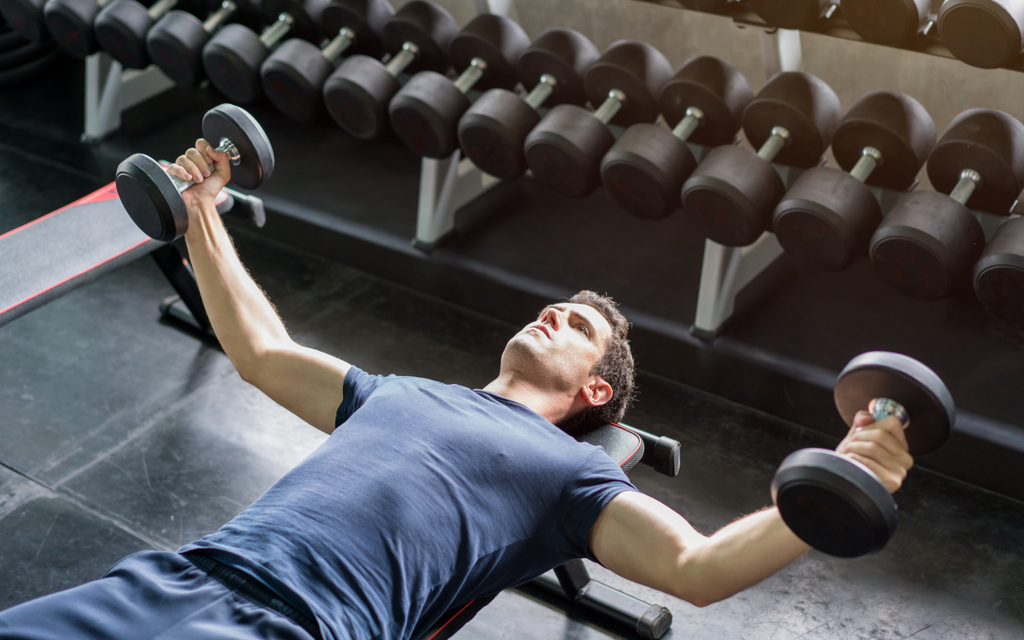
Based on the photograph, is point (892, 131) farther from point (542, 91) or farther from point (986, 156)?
point (542, 91)

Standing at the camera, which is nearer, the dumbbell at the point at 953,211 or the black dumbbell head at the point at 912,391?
the black dumbbell head at the point at 912,391

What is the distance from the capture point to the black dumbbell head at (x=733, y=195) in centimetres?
262

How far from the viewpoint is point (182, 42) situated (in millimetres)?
3508

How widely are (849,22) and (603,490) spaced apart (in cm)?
143

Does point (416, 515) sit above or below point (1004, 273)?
below

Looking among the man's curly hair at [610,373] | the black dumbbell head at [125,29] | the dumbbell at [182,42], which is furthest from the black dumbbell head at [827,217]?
the black dumbbell head at [125,29]

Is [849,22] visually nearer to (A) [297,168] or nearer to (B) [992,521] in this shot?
(B) [992,521]

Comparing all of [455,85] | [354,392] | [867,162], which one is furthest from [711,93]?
[354,392]

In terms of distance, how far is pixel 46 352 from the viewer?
3129 mm

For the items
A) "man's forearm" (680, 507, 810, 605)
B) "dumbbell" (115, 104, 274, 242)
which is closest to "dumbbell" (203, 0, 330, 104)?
"dumbbell" (115, 104, 274, 242)

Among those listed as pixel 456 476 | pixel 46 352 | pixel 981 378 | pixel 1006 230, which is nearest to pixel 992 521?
pixel 981 378

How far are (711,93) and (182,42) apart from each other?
1938 mm

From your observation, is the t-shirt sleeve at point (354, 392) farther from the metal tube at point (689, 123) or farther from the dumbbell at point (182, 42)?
the dumbbell at point (182, 42)

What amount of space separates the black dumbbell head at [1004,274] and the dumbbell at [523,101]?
1.35m
